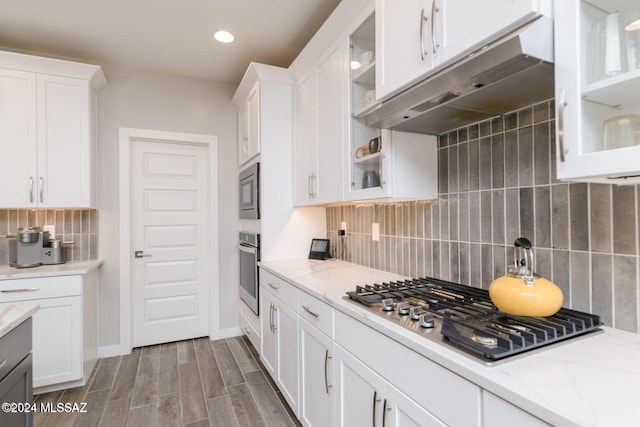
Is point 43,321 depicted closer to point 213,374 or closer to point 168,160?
point 213,374

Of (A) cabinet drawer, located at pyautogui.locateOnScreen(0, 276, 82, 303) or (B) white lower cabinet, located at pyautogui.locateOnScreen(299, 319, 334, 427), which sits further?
(A) cabinet drawer, located at pyautogui.locateOnScreen(0, 276, 82, 303)

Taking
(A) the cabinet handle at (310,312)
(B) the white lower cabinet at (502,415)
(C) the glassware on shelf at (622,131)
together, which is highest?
(C) the glassware on shelf at (622,131)

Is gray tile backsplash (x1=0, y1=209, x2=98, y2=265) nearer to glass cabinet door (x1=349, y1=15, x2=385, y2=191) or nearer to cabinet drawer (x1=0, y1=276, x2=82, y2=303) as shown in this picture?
cabinet drawer (x1=0, y1=276, x2=82, y2=303)

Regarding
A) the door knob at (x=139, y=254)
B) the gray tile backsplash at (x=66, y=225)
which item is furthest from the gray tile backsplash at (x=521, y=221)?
the gray tile backsplash at (x=66, y=225)

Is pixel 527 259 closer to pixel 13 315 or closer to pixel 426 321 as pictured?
pixel 426 321

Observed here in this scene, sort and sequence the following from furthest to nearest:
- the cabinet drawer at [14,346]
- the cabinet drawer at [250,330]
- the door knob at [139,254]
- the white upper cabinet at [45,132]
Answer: the door knob at [139,254] → the cabinet drawer at [250,330] → the white upper cabinet at [45,132] → the cabinet drawer at [14,346]

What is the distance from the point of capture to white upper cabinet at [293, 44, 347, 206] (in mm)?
1955

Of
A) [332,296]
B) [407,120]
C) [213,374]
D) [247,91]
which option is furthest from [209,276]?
[407,120]

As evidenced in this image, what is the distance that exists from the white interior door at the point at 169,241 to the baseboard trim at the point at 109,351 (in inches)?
5.9

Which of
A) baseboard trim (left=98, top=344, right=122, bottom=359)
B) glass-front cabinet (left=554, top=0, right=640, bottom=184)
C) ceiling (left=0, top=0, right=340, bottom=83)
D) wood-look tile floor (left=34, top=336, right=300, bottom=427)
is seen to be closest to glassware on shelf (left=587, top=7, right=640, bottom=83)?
glass-front cabinet (left=554, top=0, right=640, bottom=184)

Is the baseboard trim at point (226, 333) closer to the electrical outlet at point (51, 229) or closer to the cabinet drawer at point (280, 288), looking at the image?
the cabinet drawer at point (280, 288)

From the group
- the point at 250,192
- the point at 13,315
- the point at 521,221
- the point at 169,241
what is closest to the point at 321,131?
the point at 250,192

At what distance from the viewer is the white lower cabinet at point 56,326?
7.46 ft

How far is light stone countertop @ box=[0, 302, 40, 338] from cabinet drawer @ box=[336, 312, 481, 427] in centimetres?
123
